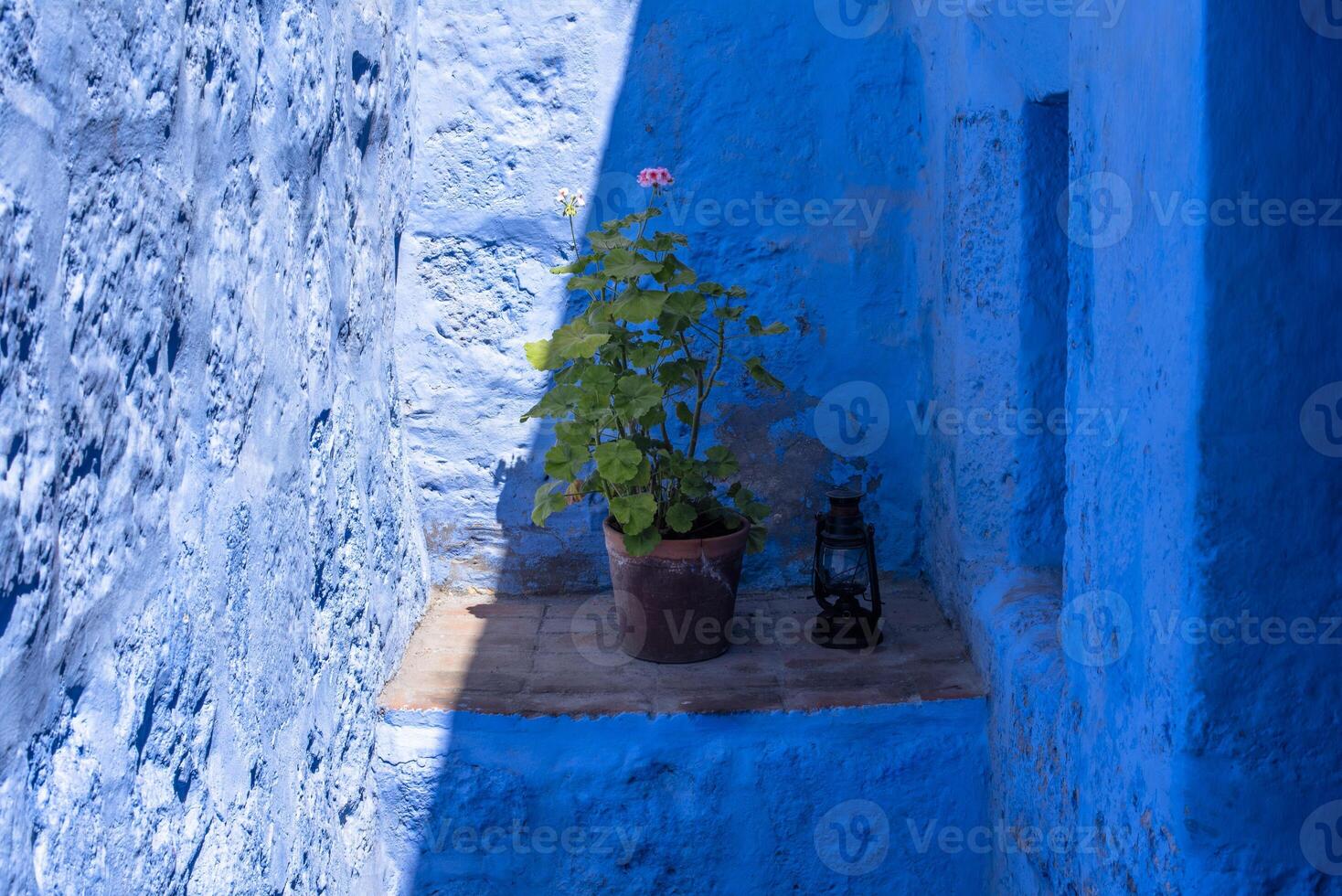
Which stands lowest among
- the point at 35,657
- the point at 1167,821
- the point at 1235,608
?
the point at 1167,821

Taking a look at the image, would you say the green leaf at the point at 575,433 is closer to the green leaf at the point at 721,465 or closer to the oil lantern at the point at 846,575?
the green leaf at the point at 721,465

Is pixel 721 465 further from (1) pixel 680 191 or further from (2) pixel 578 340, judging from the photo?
(1) pixel 680 191

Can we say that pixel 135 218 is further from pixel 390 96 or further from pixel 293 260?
pixel 390 96

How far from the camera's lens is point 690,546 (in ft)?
10.6

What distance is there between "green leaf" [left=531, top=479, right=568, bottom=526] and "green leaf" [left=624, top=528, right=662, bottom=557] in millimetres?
217

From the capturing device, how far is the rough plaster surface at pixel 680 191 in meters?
3.64

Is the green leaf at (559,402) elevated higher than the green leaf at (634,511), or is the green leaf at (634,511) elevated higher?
the green leaf at (559,402)

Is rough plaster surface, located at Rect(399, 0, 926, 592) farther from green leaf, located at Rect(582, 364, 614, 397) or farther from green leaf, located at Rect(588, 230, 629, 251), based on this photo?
green leaf, located at Rect(582, 364, 614, 397)

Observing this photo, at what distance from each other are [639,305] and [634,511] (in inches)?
21.1

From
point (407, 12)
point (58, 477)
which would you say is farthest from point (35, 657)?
point (407, 12)

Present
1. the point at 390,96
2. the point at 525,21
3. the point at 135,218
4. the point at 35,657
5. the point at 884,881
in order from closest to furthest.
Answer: the point at 35,657 < the point at 135,218 < the point at 884,881 < the point at 390,96 < the point at 525,21

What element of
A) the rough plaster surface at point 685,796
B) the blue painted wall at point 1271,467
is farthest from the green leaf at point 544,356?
the blue painted wall at point 1271,467

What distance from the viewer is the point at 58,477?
153cm

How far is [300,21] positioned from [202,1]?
23.3 inches
